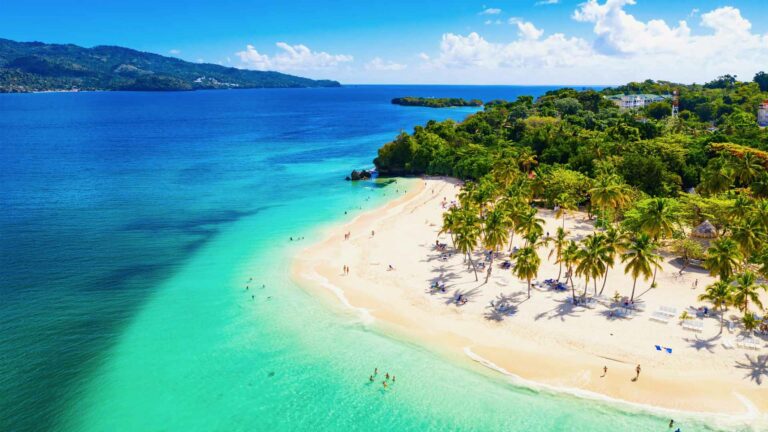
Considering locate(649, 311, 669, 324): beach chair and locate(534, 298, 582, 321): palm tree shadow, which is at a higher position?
locate(649, 311, 669, 324): beach chair

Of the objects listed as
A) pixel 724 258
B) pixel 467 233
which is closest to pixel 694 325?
pixel 724 258

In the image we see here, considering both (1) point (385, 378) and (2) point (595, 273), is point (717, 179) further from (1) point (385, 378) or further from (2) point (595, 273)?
(1) point (385, 378)

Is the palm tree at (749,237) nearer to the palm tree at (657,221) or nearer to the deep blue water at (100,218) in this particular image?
the palm tree at (657,221)

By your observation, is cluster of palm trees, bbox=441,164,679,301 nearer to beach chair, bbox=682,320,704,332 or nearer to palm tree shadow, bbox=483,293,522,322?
palm tree shadow, bbox=483,293,522,322

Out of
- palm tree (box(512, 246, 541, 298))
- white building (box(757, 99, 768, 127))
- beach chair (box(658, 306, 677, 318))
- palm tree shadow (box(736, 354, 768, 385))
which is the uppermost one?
white building (box(757, 99, 768, 127))

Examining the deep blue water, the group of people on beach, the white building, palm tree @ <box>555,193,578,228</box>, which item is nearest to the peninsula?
palm tree @ <box>555,193,578,228</box>

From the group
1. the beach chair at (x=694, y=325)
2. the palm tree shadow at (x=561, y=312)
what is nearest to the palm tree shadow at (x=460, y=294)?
the palm tree shadow at (x=561, y=312)

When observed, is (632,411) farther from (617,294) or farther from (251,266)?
(251,266)
